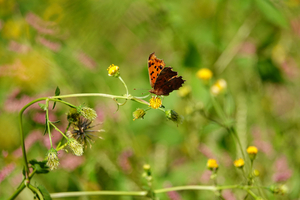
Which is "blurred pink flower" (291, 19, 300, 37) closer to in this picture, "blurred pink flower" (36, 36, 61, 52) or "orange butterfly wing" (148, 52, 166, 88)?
"orange butterfly wing" (148, 52, 166, 88)

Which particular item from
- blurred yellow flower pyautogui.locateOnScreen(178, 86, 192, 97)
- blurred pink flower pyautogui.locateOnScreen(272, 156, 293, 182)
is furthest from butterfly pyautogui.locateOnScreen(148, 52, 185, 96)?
blurred pink flower pyautogui.locateOnScreen(272, 156, 293, 182)

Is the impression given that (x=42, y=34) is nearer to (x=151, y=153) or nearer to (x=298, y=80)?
(x=151, y=153)

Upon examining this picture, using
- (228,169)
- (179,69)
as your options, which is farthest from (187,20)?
(228,169)

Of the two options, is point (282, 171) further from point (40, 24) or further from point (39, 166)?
point (40, 24)

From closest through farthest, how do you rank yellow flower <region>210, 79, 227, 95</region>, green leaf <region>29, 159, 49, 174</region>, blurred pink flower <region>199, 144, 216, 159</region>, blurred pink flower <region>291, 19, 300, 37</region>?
green leaf <region>29, 159, 49, 174</region>
yellow flower <region>210, 79, 227, 95</region>
blurred pink flower <region>199, 144, 216, 159</region>
blurred pink flower <region>291, 19, 300, 37</region>

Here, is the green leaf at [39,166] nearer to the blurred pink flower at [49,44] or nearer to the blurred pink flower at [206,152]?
the blurred pink flower at [49,44]

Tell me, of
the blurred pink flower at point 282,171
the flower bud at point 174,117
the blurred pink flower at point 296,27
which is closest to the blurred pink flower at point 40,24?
the flower bud at point 174,117

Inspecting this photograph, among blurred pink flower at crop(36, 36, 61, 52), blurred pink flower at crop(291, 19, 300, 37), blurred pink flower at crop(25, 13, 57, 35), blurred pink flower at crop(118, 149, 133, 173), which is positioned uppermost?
blurred pink flower at crop(291, 19, 300, 37)
